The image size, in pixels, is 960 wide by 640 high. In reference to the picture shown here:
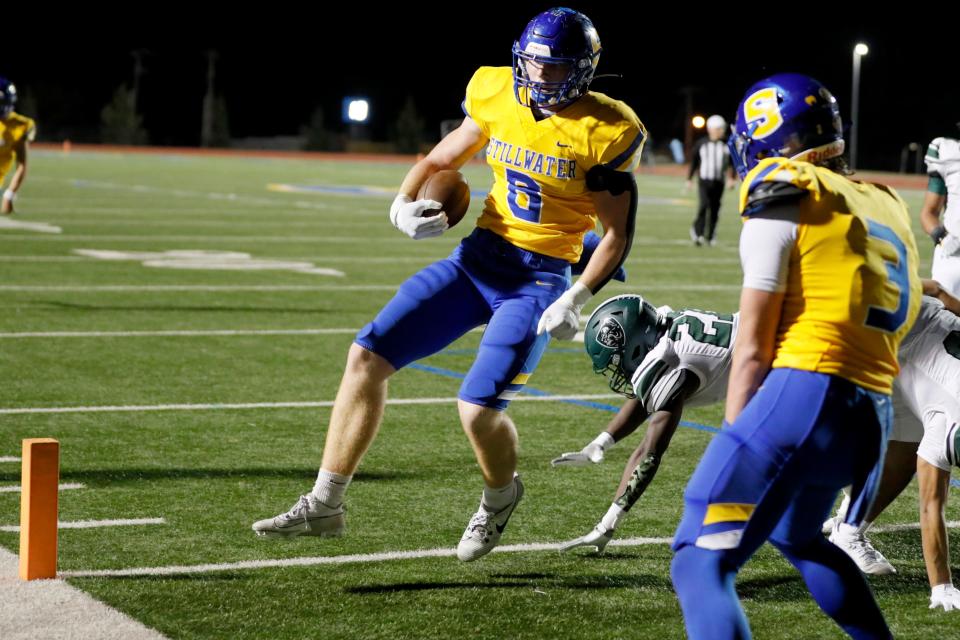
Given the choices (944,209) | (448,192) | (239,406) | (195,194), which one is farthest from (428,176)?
(195,194)

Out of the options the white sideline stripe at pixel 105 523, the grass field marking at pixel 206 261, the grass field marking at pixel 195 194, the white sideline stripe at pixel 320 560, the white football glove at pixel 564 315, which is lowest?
the grass field marking at pixel 195 194

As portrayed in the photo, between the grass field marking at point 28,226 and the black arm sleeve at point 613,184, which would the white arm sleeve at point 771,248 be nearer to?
the black arm sleeve at point 613,184

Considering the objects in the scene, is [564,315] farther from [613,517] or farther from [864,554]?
[864,554]

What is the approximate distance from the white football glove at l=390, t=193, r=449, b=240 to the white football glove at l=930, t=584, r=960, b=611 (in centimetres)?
200

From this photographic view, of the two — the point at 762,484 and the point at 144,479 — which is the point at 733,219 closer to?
the point at 144,479

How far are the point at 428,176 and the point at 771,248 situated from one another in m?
2.31

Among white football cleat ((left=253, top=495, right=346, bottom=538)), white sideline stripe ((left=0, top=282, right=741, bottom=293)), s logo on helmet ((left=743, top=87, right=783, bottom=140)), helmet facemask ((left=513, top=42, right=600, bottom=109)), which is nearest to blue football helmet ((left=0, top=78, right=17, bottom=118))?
white sideline stripe ((left=0, top=282, right=741, bottom=293))

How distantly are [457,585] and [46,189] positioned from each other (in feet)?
75.4

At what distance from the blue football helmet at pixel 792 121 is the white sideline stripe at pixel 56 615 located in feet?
6.75

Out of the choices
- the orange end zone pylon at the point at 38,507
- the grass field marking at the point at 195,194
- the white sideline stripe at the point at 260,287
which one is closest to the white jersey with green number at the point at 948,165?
the orange end zone pylon at the point at 38,507

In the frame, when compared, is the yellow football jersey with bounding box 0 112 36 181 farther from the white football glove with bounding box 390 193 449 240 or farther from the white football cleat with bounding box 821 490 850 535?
the white football cleat with bounding box 821 490 850 535

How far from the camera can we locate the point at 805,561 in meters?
3.44

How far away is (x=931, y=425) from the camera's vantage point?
4551mm

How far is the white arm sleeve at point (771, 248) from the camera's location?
10.4ft
